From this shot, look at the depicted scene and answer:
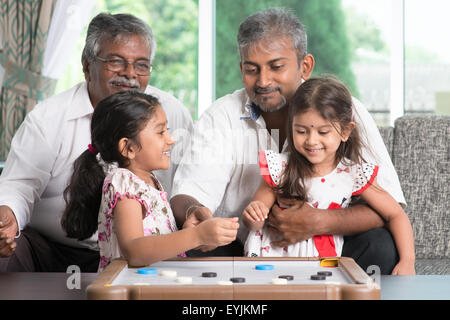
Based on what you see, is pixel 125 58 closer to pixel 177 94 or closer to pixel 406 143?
pixel 406 143

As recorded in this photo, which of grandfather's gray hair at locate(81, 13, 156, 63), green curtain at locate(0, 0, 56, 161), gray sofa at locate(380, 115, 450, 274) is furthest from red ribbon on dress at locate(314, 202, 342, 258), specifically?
green curtain at locate(0, 0, 56, 161)

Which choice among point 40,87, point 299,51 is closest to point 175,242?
point 299,51

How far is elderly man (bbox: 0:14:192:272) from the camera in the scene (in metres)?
1.98

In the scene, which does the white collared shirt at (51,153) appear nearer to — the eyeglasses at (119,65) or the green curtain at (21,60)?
the eyeglasses at (119,65)

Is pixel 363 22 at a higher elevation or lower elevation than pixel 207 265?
higher

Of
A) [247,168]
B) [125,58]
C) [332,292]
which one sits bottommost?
[332,292]

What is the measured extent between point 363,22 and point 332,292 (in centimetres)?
305

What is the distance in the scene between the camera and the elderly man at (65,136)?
6.49ft

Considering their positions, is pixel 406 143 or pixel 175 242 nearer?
pixel 175 242

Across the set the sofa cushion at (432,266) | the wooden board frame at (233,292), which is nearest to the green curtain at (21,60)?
the sofa cushion at (432,266)

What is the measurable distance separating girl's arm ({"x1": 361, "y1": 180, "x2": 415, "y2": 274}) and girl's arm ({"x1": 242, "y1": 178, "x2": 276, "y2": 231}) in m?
0.26

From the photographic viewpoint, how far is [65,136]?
2043mm

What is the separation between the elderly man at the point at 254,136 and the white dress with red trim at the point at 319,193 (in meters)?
0.05

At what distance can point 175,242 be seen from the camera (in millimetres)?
1200
